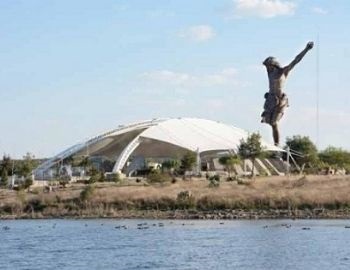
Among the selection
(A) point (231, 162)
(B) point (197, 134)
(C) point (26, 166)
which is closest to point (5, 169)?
(C) point (26, 166)

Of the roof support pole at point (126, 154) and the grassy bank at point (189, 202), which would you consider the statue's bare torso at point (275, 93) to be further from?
the grassy bank at point (189, 202)

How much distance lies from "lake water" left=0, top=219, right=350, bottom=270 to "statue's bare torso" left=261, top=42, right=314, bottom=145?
7059 cm

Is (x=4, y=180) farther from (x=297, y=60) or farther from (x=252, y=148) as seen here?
(x=297, y=60)

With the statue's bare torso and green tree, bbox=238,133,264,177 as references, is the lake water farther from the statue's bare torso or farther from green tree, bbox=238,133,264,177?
the statue's bare torso

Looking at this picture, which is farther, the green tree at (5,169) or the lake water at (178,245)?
the green tree at (5,169)

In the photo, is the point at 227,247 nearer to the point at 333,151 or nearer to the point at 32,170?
the point at 32,170

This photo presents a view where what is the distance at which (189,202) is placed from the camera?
6712 centimetres

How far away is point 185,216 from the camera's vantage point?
6366cm

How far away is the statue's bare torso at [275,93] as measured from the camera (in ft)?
420

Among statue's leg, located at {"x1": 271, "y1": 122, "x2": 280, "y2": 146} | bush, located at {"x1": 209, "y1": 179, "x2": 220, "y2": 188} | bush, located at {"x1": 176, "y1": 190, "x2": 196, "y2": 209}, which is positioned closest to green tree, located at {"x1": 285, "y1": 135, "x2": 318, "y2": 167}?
statue's leg, located at {"x1": 271, "y1": 122, "x2": 280, "y2": 146}

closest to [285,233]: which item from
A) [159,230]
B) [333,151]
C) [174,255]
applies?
[159,230]

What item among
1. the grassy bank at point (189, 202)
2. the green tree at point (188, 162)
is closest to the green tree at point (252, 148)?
the green tree at point (188, 162)

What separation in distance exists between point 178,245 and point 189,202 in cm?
2392

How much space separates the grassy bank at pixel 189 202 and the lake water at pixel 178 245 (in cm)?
581
